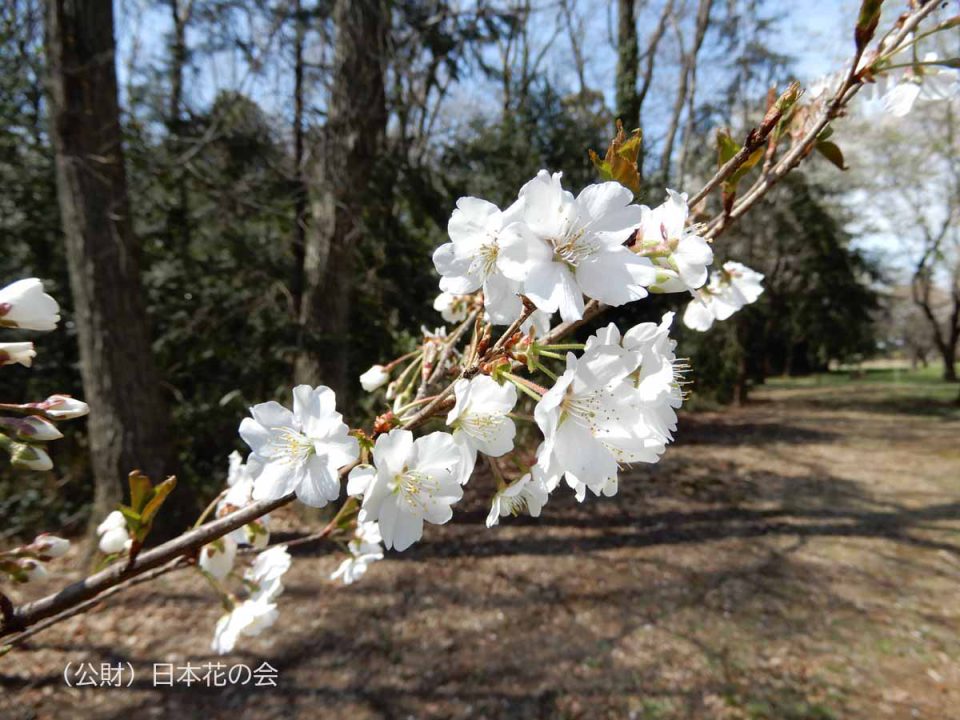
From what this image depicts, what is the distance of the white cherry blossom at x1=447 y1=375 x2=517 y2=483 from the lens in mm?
558

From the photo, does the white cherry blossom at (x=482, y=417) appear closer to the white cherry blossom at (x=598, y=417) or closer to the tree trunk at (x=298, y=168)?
the white cherry blossom at (x=598, y=417)

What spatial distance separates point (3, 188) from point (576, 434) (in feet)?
16.3

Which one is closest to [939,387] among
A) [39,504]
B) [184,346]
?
[184,346]

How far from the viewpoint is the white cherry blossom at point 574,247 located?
536mm

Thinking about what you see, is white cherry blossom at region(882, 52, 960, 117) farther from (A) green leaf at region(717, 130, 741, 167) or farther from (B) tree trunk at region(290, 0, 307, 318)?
(B) tree trunk at region(290, 0, 307, 318)

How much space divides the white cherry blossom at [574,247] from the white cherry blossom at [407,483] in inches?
8.3

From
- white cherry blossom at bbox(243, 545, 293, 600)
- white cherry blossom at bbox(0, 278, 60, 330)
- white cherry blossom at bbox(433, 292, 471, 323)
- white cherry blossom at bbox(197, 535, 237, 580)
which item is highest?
white cherry blossom at bbox(433, 292, 471, 323)

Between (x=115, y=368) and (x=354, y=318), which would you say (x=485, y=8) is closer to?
(x=354, y=318)

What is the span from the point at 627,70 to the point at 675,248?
6.40 m

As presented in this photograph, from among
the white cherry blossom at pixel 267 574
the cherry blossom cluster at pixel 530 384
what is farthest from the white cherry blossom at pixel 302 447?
the white cherry blossom at pixel 267 574

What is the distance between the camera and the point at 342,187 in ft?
12.5

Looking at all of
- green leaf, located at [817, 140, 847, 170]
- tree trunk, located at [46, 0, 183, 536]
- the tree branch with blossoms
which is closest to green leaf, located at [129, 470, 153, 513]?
the tree branch with blossoms

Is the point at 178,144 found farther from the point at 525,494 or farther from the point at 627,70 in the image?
the point at 627,70

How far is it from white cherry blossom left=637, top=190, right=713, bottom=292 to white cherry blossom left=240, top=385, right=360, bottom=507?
40 centimetres
